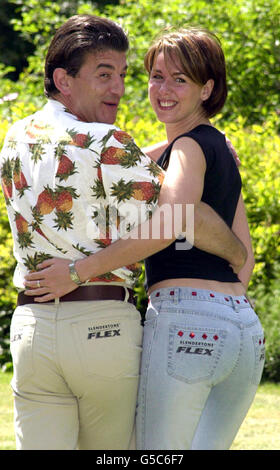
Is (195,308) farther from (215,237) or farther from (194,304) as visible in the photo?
(215,237)

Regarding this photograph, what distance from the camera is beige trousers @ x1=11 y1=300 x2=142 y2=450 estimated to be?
7.79ft

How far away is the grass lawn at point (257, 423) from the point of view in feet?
16.3

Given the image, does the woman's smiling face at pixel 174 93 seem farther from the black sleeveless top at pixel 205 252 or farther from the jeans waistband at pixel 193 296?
the jeans waistband at pixel 193 296

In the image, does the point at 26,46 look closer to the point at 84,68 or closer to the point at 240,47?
the point at 240,47

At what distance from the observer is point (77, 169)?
2350 mm

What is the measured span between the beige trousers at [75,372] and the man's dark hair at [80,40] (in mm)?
787

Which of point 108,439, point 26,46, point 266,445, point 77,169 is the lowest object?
point 26,46

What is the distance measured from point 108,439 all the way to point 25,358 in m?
0.38

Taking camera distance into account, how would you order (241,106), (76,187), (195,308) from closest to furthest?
(76,187)
(195,308)
(241,106)

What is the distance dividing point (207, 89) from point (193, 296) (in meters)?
0.78

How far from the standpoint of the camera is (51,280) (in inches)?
94.5

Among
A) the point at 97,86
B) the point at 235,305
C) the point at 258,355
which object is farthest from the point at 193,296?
the point at 97,86

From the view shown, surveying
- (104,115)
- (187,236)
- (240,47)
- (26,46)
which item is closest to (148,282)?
(187,236)

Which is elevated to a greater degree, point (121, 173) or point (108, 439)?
point (121, 173)
